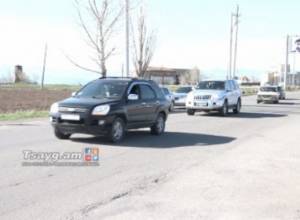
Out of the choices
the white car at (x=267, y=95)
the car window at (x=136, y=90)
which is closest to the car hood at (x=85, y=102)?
the car window at (x=136, y=90)

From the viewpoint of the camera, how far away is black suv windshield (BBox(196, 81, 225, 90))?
2827cm

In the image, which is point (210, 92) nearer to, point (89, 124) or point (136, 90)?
point (136, 90)

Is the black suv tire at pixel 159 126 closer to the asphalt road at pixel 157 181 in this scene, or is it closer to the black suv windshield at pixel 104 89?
the asphalt road at pixel 157 181

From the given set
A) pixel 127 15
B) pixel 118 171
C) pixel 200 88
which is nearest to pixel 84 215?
pixel 118 171

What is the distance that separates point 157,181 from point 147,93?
279 inches

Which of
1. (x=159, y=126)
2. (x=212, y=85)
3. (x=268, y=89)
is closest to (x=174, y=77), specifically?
(x=268, y=89)

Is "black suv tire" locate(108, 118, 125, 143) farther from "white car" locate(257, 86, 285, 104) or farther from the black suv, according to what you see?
"white car" locate(257, 86, 285, 104)

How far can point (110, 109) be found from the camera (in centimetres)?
1370

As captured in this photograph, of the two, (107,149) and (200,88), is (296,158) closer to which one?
(107,149)

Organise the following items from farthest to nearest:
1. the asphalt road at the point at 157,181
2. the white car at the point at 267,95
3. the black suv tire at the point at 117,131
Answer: the white car at the point at 267,95, the black suv tire at the point at 117,131, the asphalt road at the point at 157,181

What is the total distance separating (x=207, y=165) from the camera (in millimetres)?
10852

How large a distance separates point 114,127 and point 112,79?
1.92 meters

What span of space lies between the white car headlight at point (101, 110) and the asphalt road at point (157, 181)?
74 centimetres

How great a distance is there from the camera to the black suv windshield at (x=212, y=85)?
92.7ft
